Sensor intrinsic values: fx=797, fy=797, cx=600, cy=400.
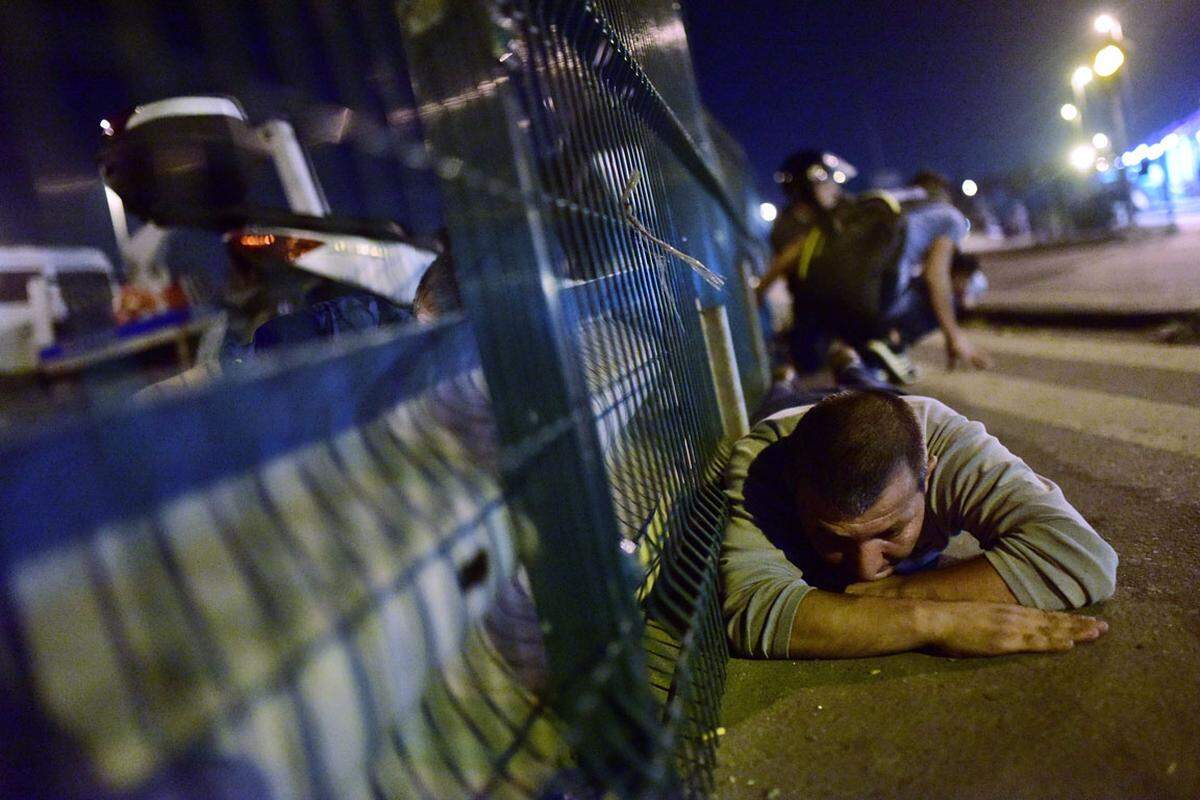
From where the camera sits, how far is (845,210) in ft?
21.9

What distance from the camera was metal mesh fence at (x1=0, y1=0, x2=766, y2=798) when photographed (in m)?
1.13

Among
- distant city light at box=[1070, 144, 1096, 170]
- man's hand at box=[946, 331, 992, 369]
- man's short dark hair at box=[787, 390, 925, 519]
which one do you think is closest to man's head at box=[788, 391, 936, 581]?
man's short dark hair at box=[787, 390, 925, 519]

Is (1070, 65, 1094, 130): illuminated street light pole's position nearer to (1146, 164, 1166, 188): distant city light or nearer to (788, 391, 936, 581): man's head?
(1146, 164, 1166, 188): distant city light

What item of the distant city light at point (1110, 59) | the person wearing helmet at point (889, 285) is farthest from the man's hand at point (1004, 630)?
the distant city light at point (1110, 59)

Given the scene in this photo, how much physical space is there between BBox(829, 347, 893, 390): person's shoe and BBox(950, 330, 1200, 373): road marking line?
60.0 inches

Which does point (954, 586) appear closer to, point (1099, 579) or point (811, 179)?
point (1099, 579)

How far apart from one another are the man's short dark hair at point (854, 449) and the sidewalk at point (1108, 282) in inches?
195

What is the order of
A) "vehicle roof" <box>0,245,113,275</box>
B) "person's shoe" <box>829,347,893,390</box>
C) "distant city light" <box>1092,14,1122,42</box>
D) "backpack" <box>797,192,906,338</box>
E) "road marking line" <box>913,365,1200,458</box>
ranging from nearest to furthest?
1. "vehicle roof" <box>0,245,113,275</box>
2. "road marking line" <box>913,365,1200,458</box>
3. "person's shoe" <box>829,347,893,390</box>
4. "backpack" <box>797,192,906,338</box>
5. "distant city light" <box>1092,14,1122,42</box>

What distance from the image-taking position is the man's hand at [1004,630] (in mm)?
2096

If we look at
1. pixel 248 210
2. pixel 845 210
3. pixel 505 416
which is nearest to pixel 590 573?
pixel 505 416

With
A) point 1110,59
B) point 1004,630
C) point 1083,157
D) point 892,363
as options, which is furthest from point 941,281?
point 1083,157

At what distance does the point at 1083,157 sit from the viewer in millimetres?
19219

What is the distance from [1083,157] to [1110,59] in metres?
8.37

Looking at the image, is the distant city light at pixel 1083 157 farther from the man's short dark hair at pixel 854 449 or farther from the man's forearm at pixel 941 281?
the man's short dark hair at pixel 854 449
